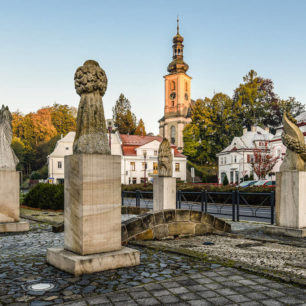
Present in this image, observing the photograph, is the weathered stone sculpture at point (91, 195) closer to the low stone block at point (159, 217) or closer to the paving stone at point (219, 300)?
the paving stone at point (219, 300)

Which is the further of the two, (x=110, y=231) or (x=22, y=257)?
(x=22, y=257)

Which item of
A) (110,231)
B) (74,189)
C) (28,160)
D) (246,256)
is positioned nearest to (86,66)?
(74,189)

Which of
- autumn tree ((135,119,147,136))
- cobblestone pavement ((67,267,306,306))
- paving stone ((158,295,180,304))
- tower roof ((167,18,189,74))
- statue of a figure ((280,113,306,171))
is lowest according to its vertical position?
cobblestone pavement ((67,267,306,306))

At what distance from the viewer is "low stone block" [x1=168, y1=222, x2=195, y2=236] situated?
839 cm

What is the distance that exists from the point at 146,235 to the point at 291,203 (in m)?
4.09

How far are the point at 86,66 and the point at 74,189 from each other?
190 cm

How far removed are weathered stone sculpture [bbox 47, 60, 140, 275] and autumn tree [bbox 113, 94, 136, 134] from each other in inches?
3082

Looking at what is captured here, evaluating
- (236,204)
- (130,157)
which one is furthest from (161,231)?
(130,157)

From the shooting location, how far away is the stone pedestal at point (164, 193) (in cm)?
1258

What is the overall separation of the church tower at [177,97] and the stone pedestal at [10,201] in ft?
250

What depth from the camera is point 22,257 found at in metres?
6.15

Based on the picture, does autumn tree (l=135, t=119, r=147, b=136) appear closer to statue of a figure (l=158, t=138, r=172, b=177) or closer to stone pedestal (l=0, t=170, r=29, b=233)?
statue of a figure (l=158, t=138, r=172, b=177)

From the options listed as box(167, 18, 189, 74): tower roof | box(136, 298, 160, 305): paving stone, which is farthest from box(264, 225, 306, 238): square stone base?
box(167, 18, 189, 74): tower roof

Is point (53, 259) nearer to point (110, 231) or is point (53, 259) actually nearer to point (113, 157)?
point (110, 231)
